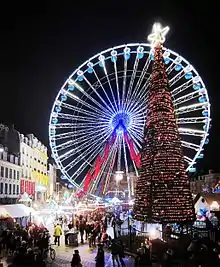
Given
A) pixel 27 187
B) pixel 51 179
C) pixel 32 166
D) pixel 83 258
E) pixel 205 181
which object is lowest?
pixel 83 258

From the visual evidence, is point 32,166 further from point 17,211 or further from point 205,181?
point 205,181

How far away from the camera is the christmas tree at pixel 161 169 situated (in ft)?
67.9

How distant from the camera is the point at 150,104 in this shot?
22.9 m

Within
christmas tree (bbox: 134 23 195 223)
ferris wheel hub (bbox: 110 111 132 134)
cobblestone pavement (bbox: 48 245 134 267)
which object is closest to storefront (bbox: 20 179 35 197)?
ferris wheel hub (bbox: 110 111 132 134)

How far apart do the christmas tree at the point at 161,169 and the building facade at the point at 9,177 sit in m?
25.8

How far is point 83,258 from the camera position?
20.3m

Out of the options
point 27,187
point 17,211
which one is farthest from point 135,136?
point 27,187

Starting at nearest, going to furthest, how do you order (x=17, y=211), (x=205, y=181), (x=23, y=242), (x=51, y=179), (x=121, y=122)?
(x=23, y=242), (x=17, y=211), (x=121, y=122), (x=51, y=179), (x=205, y=181)

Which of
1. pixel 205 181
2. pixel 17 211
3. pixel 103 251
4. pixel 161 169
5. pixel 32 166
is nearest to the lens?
pixel 103 251

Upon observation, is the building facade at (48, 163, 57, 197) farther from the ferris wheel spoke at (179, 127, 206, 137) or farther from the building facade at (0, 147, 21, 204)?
the ferris wheel spoke at (179, 127, 206, 137)

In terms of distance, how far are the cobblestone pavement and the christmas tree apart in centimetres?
293

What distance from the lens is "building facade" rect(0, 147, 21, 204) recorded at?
4487cm

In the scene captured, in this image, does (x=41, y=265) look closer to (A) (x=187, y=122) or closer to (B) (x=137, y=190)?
(B) (x=137, y=190)

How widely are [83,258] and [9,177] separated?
30.0 meters
